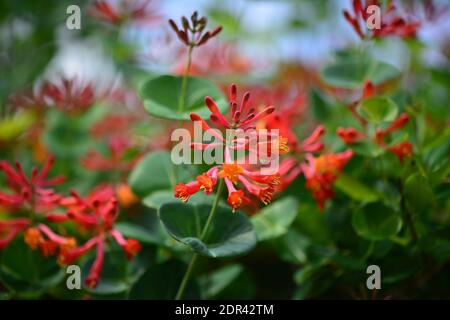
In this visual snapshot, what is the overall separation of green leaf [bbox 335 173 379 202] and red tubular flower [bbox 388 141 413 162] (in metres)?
0.06

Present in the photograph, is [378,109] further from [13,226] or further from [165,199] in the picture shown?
[13,226]

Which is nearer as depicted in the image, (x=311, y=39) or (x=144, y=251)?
(x=144, y=251)

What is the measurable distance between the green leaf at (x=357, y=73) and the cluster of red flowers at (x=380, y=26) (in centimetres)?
6

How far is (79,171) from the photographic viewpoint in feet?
3.71

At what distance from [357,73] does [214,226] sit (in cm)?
34

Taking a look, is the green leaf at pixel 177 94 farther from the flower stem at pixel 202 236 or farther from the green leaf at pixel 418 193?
the green leaf at pixel 418 193

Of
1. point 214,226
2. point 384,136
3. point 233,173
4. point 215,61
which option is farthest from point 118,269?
point 215,61

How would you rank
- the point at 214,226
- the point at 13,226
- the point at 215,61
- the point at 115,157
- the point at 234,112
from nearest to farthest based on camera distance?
1. the point at 234,112
2. the point at 214,226
3. the point at 13,226
4. the point at 115,157
5. the point at 215,61

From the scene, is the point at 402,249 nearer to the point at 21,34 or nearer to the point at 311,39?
the point at 311,39

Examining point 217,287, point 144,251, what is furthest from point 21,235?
point 217,287

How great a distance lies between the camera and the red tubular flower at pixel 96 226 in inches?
29.8

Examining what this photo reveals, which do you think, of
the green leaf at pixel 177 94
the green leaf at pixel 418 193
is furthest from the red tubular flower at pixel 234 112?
the green leaf at pixel 418 193

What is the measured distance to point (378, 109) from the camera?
2.58 feet
